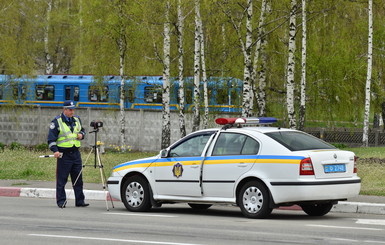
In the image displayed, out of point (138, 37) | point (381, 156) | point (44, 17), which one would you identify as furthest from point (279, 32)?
point (44, 17)

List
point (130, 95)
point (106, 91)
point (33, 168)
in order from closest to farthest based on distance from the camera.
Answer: point (33, 168) < point (106, 91) < point (130, 95)

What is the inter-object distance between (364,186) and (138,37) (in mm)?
20095

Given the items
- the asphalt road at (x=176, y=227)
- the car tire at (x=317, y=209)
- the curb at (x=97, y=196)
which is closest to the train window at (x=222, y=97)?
the curb at (x=97, y=196)

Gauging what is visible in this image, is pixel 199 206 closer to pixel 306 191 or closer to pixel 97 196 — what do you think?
pixel 97 196

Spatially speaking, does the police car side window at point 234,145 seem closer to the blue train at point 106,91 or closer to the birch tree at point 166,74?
the birch tree at point 166,74

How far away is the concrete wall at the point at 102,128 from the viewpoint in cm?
4034

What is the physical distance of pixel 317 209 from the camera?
1450 cm

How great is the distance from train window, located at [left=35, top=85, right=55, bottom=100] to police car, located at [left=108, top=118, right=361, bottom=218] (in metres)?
33.5

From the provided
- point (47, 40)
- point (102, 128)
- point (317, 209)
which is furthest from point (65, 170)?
point (47, 40)

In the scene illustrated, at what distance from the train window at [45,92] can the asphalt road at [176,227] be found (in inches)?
1284

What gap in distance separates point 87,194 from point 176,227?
592 centimetres

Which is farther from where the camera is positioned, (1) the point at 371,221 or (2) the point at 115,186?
(2) the point at 115,186

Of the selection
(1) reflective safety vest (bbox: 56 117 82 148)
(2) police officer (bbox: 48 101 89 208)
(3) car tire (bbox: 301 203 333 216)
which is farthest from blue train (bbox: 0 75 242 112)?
(3) car tire (bbox: 301 203 333 216)

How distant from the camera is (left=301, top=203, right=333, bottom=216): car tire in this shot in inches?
567
